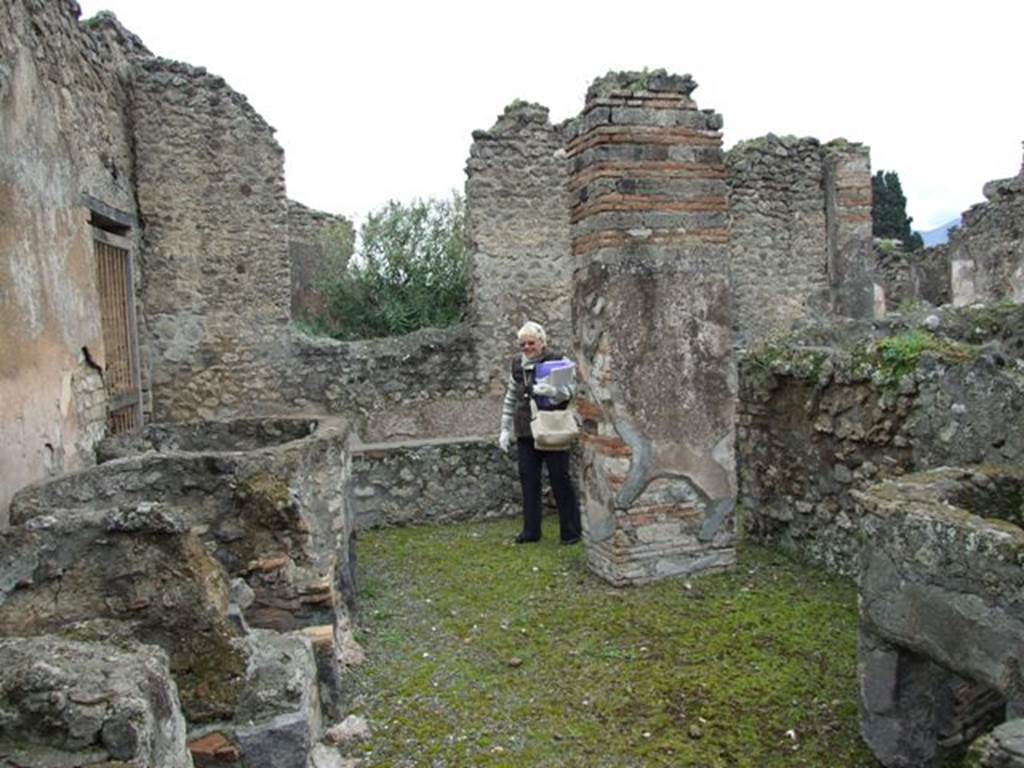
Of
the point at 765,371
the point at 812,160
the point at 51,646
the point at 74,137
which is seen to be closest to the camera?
the point at 51,646

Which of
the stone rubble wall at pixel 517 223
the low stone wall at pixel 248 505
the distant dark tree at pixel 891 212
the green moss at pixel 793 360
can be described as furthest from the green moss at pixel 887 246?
the low stone wall at pixel 248 505

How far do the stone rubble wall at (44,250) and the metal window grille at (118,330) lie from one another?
0.68 m

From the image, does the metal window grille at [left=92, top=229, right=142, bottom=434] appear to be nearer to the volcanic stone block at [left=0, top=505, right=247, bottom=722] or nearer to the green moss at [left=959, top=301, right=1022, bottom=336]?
the volcanic stone block at [left=0, top=505, right=247, bottom=722]

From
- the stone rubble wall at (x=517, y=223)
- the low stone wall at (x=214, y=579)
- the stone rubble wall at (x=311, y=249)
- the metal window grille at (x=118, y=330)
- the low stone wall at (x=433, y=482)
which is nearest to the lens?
the low stone wall at (x=214, y=579)

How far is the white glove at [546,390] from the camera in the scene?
6074 millimetres

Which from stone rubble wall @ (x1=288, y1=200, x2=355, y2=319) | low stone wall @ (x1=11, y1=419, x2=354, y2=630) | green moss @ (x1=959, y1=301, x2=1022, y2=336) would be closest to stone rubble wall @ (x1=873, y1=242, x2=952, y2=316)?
stone rubble wall @ (x1=288, y1=200, x2=355, y2=319)

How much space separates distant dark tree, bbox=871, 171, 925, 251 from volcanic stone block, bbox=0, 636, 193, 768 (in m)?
32.6

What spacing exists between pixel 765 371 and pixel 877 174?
3049 cm

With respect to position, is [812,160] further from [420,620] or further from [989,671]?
[989,671]

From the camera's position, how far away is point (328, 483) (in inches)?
188

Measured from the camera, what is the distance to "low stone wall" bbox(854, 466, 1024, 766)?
2.63m

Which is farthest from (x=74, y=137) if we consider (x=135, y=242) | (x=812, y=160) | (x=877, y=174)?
(x=877, y=174)

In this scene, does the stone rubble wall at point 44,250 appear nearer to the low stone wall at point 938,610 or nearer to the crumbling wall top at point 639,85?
the crumbling wall top at point 639,85

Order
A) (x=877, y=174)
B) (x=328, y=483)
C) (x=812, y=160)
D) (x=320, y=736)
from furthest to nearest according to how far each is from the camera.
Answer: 1. (x=877, y=174)
2. (x=812, y=160)
3. (x=328, y=483)
4. (x=320, y=736)
